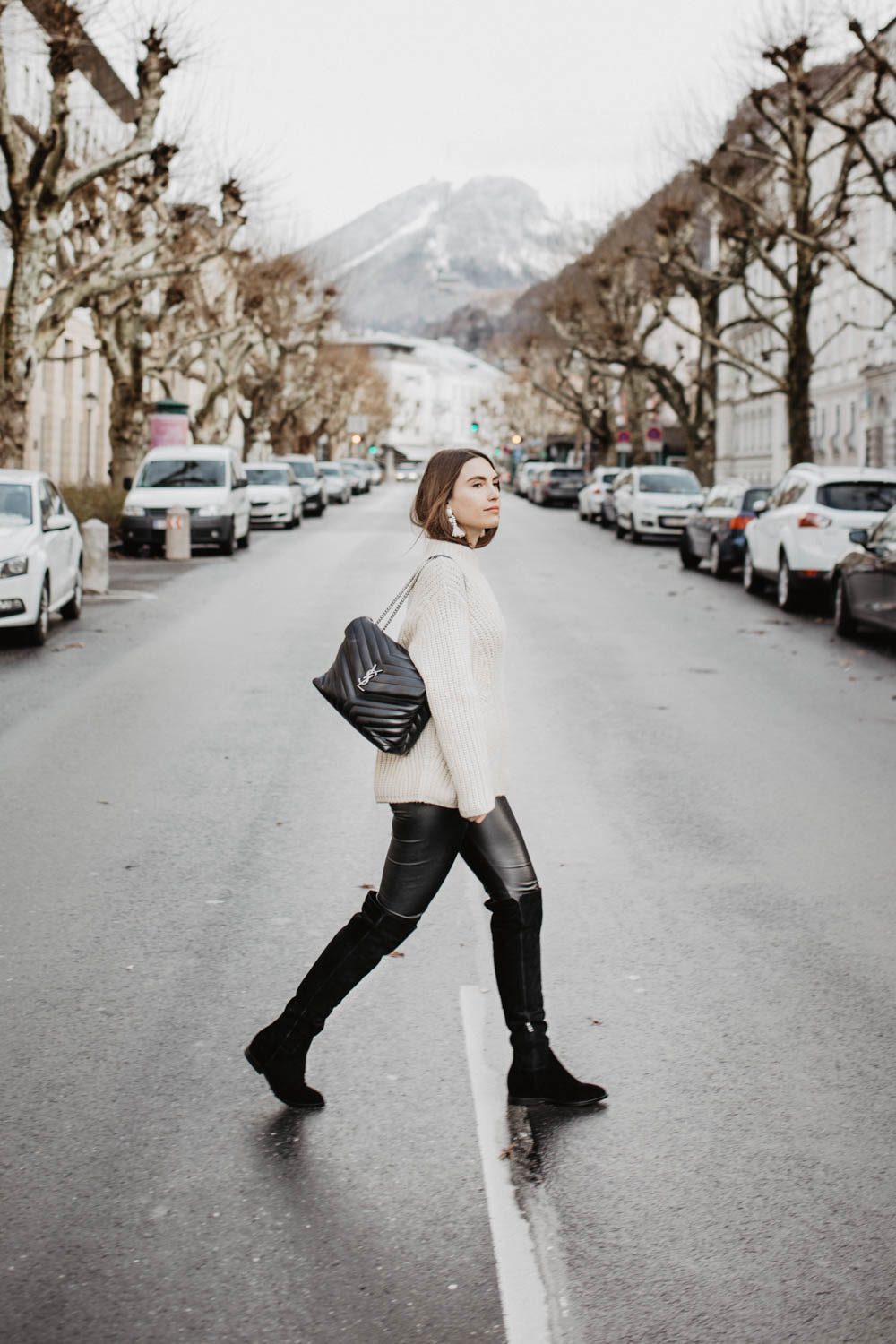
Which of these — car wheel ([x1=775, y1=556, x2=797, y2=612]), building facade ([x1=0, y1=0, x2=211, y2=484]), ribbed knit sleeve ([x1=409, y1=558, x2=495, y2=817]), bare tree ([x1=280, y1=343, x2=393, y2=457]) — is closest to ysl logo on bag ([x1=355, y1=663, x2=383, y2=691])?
ribbed knit sleeve ([x1=409, y1=558, x2=495, y2=817])

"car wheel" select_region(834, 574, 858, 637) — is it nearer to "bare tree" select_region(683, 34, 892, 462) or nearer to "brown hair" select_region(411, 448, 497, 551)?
"bare tree" select_region(683, 34, 892, 462)

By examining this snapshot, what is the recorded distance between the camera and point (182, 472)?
30.8m

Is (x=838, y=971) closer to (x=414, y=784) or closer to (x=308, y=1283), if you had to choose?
(x=414, y=784)

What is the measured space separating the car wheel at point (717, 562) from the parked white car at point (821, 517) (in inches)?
188

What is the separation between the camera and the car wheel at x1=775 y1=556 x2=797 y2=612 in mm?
19922

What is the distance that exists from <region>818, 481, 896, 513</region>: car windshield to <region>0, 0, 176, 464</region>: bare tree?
11791 millimetres

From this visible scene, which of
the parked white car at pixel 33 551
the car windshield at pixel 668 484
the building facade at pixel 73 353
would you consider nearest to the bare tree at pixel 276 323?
the building facade at pixel 73 353

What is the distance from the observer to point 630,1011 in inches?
207

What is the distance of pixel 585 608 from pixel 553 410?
4513 inches

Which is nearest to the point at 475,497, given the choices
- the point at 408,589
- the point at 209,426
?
the point at 408,589

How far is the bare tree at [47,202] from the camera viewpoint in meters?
24.2

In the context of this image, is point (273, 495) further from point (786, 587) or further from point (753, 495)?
point (786, 587)

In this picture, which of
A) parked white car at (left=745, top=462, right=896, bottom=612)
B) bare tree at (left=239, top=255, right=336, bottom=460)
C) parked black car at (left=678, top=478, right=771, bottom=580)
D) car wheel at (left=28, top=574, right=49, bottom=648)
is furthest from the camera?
bare tree at (left=239, top=255, right=336, bottom=460)

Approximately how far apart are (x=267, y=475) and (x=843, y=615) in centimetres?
2626
